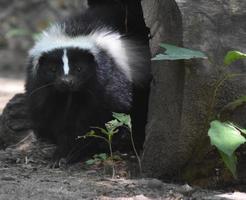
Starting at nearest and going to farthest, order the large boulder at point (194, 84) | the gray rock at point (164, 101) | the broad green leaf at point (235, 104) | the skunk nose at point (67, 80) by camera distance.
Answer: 1. the broad green leaf at point (235, 104)
2. the large boulder at point (194, 84)
3. the gray rock at point (164, 101)
4. the skunk nose at point (67, 80)

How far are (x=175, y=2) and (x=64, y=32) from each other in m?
1.35

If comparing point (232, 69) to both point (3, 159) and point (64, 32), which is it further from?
point (3, 159)

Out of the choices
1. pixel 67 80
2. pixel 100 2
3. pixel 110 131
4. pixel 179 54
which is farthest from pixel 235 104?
pixel 100 2

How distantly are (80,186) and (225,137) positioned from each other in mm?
1083

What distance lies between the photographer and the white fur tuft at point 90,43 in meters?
5.10

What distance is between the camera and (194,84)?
13.6 feet

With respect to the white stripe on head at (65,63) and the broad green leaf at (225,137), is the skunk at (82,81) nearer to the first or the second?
the white stripe on head at (65,63)

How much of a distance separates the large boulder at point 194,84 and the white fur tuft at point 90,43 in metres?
0.94

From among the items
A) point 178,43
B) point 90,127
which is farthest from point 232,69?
point 90,127

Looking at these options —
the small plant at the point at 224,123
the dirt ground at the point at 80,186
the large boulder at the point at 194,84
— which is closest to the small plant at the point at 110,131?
the dirt ground at the point at 80,186

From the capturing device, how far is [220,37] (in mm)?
4164

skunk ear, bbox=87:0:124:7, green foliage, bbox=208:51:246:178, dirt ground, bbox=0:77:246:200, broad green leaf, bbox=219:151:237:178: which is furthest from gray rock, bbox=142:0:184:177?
skunk ear, bbox=87:0:124:7

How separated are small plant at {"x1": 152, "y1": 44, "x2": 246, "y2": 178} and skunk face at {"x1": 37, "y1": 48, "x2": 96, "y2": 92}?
1076mm

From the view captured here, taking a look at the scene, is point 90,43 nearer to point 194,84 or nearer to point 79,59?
point 79,59
